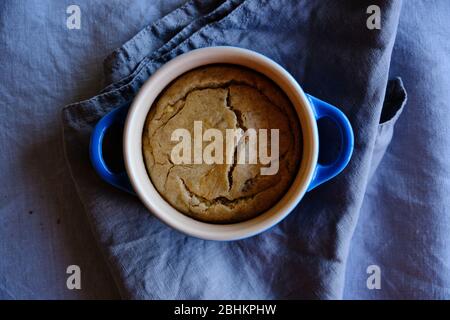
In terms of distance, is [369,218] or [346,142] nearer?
[346,142]

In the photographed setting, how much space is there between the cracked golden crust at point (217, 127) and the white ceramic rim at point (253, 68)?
0.05 ft

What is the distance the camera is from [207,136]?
2.59 feet

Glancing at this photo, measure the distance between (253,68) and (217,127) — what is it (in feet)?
0.35

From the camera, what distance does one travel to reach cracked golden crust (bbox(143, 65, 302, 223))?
0.79 metres

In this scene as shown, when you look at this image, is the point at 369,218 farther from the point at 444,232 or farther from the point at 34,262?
the point at 34,262

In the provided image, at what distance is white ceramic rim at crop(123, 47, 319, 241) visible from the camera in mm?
760

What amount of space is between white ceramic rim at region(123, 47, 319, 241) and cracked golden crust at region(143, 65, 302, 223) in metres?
0.01

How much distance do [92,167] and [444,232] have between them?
2.05ft

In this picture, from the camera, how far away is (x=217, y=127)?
2.59 feet

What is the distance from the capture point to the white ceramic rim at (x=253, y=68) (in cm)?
76
